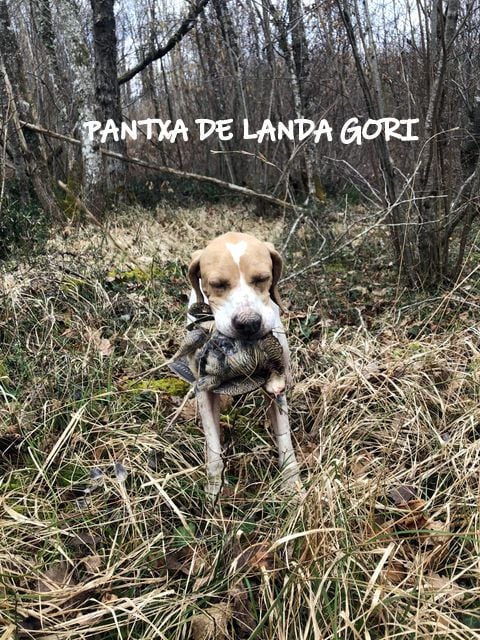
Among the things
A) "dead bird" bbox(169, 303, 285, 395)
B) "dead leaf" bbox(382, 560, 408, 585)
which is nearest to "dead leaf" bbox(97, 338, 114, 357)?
"dead bird" bbox(169, 303, 285, 395)

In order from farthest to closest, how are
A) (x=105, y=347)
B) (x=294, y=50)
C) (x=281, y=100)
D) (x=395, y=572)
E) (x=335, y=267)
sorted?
(x=281, y=100) < (x=294, y=50) < (x=335, y=267) < (x=105, y=347) < (x=395, y=572)

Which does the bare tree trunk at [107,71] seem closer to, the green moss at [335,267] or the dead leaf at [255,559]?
the green moss at [335,267]

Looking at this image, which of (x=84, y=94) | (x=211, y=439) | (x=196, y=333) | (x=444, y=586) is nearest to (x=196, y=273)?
(x=196, y=333)

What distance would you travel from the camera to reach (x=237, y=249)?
2.38m

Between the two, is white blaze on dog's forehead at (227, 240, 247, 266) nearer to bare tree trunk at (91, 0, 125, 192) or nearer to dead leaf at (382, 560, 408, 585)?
dead leaf at (382, 560, 408, 585)

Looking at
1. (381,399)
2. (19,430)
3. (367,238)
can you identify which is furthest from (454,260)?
(19,430)

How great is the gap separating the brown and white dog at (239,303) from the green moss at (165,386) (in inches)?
26.9

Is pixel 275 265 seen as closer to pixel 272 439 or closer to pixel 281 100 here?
pixel 272 439

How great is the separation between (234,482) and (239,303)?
893 mm

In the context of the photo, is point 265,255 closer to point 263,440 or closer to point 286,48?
point 263,440

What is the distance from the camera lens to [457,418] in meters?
2.73

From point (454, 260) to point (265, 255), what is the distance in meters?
2.55

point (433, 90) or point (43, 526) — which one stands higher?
point (433, 90)

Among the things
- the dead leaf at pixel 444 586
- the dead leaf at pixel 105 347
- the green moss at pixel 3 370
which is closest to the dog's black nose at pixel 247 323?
the dead leaf at pixel 444 586
